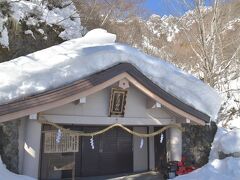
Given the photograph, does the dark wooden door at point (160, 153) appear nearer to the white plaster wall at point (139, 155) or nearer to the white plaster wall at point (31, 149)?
the white plaster wall at point (139, 155)

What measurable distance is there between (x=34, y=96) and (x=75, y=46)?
232 inches

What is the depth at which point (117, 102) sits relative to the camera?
401 inches

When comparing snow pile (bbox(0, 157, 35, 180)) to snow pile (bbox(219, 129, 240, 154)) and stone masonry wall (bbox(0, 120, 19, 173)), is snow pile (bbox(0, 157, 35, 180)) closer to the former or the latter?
stone masonry wall (bbox(0, 120, 19, 173))

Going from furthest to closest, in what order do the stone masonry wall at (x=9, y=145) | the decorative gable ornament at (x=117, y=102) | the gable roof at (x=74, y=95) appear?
the decorative gable ornament at (x=117, y=102)
the stone masonry wall at (x=9, y=145)
the gable roof at (x=74, y=95)

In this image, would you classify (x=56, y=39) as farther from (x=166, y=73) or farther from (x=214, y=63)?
(x=214, y=63)

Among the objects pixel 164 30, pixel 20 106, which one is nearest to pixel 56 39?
pixel 20 106

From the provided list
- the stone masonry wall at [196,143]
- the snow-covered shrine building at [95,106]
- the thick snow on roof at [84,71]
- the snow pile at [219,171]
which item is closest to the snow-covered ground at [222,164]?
the snow pile at [219,171]

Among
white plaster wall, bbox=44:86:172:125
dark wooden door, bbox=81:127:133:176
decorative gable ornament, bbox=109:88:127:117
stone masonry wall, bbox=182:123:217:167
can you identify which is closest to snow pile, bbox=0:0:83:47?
white plaster wall, bbox=44:86:172:125

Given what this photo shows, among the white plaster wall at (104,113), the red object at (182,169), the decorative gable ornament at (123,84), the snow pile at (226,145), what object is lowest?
the red object at (182,169)

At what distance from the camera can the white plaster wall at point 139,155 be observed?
12773 millimetres

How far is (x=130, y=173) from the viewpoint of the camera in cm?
1228

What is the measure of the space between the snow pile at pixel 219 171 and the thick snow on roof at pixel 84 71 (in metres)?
2.30

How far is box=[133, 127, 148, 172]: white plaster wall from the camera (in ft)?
41.9

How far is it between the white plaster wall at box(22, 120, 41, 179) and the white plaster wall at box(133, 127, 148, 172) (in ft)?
16.8
